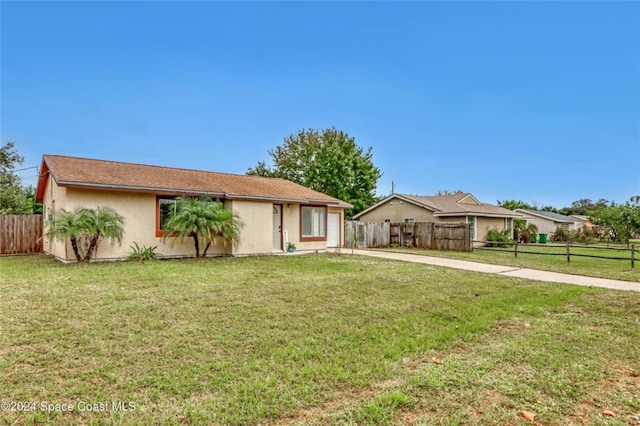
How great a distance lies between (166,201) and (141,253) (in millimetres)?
2057

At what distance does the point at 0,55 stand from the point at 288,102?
14034 mm

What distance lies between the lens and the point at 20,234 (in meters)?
14.1

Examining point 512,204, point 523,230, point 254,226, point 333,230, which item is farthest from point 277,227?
point 512,204

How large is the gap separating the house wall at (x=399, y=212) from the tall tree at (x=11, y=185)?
2277cm

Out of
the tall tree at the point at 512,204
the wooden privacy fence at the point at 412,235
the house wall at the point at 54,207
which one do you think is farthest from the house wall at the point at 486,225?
the house wall at the point at 54,207

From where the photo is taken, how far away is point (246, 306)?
6039mm

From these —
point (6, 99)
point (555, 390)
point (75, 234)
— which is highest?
point (6, 99)

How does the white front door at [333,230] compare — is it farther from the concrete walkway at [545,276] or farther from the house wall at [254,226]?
the concrete walkway at [545,276]

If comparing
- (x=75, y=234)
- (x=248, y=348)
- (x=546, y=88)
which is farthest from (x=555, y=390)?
(x=546, y=88)

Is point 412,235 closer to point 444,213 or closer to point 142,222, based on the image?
point 444,213

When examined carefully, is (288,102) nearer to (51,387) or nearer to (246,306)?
(246,306)

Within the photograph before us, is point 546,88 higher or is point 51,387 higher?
point 546,88

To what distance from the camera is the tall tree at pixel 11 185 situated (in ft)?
72.0

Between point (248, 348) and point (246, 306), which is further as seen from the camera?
point (246, 306)
